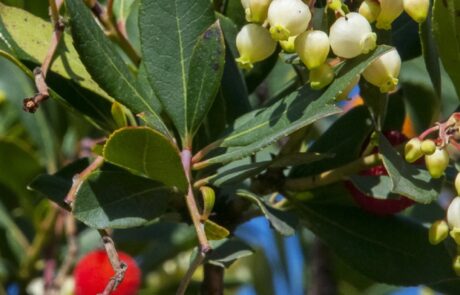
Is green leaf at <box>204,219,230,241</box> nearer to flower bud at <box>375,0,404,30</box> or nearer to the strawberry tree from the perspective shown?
A: the strawberry tree

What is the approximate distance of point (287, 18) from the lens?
0.90m

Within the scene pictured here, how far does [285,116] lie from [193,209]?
Result: 12cm

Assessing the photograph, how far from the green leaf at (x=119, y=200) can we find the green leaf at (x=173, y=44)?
6 centimetres

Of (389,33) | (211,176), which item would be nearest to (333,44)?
(389,33)

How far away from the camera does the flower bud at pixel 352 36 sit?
91 cm

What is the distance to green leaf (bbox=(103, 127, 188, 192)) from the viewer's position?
0.93 metres

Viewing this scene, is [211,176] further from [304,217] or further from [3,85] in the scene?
[3,85]

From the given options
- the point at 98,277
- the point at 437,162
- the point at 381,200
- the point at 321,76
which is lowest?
the point at 98,277

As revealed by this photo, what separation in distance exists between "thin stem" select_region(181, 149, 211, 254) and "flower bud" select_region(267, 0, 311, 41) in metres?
0.16

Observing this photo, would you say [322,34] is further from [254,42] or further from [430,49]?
[430,49]

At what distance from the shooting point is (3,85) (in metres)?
1.75

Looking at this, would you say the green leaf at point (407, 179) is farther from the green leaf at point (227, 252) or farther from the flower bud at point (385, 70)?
the green leaf at point (227, 252)

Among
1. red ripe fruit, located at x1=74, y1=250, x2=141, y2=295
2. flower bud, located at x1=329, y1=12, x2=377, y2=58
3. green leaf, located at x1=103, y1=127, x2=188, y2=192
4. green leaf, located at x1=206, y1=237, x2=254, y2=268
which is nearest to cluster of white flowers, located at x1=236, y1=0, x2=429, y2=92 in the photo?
flower bud, located at x1=329, y1=12, x2=377, y2=58

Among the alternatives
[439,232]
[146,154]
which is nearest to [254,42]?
[146,154]
